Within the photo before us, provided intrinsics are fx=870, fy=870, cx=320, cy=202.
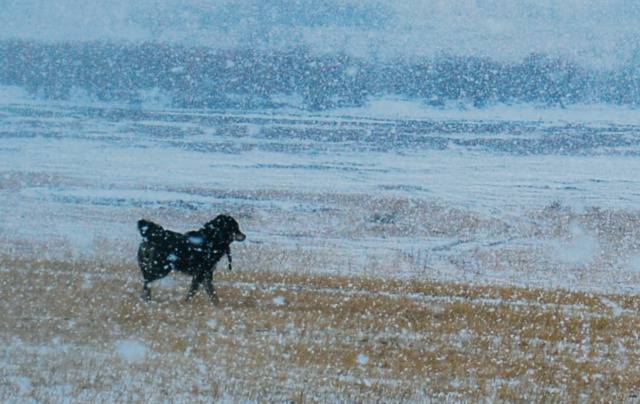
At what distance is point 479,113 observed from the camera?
90.8 metres

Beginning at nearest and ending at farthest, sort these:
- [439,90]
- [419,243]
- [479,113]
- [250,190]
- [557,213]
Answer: [419,243], [557,213], [250,190], [479,113], [439,90]

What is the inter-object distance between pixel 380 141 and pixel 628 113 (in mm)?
42444

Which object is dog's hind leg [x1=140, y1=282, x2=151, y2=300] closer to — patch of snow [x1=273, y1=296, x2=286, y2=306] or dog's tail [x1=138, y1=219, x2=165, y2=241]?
dog's tail [x1=138, y1=219, x2=165, y2=241]

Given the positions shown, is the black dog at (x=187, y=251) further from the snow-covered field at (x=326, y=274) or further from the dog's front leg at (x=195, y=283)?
the snow-covered field at (x=326, y=274)

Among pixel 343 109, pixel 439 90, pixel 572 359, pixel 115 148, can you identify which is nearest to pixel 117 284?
pixel 572 359

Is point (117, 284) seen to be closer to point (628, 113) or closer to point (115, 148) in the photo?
point (115, 148)

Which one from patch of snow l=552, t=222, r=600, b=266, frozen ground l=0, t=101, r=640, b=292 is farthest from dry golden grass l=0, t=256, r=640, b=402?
patch of snow l=552, t=222, r=600, b=266

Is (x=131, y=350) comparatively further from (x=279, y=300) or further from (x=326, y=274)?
(x=326, y=274)

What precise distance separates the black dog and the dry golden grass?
0.41m

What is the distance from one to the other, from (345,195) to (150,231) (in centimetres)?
2131

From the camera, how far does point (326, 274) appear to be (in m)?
16.2

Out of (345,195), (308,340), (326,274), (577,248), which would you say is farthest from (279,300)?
(345,195)

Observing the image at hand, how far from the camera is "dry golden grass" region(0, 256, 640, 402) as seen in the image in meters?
8.73

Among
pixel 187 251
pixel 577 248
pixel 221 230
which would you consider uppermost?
pixel 221 230
